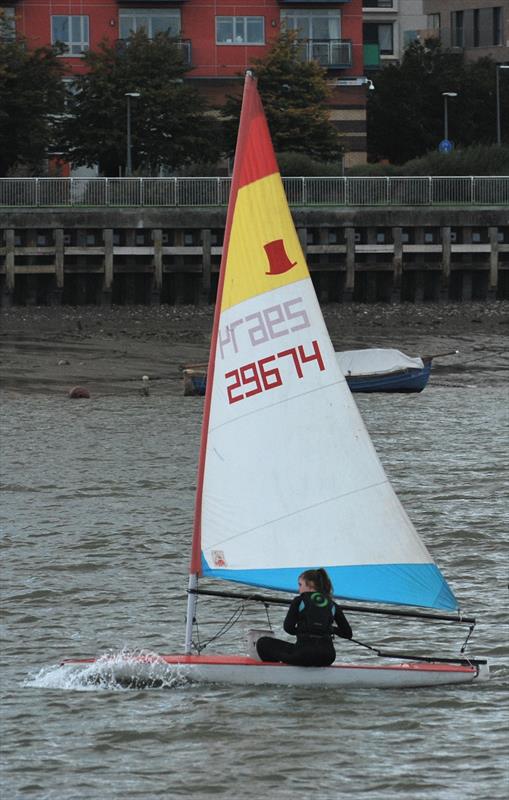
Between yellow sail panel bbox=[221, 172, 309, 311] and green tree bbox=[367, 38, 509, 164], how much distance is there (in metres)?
69.7

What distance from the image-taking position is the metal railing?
53469 mm

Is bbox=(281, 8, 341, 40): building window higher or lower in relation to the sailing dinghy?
higher

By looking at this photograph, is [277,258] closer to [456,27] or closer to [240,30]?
[240,30]

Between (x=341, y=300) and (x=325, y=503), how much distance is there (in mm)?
40240

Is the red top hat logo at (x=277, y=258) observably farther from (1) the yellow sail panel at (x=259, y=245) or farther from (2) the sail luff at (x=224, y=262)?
(2) the sail luff at (x=224, y=262)

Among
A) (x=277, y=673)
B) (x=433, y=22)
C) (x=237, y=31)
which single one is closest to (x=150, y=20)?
(x=237, y=31)

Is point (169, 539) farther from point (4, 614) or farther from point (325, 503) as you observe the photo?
point (325, 503)

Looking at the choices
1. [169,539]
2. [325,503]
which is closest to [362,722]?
[325,503]

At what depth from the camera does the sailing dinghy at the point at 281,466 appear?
14352mm

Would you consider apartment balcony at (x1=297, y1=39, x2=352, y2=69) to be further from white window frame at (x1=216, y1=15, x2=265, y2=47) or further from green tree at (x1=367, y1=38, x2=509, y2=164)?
green tree at (x1=367, y1=38, x2=509, y2=164)

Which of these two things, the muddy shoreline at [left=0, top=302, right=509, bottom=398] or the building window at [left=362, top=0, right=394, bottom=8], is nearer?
the muddy shoreline at [left=0, top=302, right=509, bottom=398]

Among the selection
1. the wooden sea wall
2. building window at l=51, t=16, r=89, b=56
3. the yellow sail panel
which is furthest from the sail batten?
A: building window at l=51, t=16, r=89, b=56

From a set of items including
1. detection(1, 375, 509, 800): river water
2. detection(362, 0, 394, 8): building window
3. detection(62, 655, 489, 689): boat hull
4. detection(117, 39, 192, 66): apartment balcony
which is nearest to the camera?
detection(1, 375, 509, 800): river water

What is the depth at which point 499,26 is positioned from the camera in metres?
100
